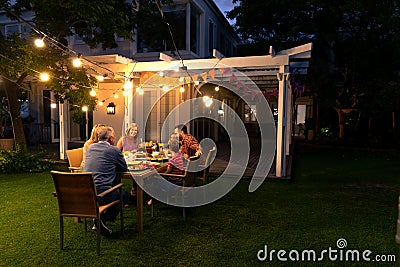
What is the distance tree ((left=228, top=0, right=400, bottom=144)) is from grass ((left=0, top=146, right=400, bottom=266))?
22.4 feet

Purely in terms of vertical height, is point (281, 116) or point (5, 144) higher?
point (281, 116)

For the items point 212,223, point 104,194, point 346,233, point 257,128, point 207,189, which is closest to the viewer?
point 104,194

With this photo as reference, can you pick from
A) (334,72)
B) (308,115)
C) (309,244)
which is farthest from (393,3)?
(309,244)

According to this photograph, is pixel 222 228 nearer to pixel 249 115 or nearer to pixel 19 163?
pixel 19 163

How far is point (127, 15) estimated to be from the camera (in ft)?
27.3

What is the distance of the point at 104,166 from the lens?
11.6 feet

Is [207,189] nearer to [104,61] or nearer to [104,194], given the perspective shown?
[104,194]

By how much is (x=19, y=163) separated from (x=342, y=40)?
12232 millimetres

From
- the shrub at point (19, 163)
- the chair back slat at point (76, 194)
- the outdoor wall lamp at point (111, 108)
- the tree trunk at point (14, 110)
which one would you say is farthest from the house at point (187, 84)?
the chair back slat at point (76, 194)

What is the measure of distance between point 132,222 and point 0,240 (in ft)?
5.11

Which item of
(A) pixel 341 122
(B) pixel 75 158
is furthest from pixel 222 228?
(A) pixel 341 122

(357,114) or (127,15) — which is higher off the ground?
(127,15)

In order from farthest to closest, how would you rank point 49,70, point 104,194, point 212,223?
point 49,70 → point 212,223 → point 104,194

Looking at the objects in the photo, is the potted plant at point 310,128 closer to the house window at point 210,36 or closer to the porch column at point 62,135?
the house window at point 210,36
